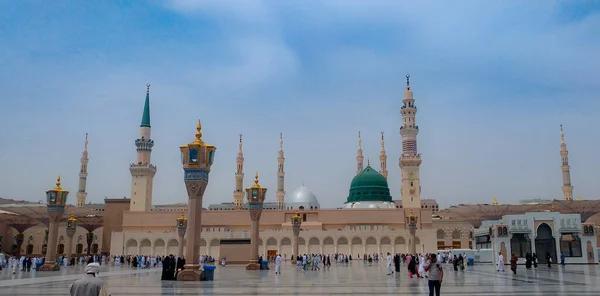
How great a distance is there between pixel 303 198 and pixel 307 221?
19.2 m

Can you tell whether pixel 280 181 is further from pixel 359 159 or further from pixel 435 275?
pixel 435 275

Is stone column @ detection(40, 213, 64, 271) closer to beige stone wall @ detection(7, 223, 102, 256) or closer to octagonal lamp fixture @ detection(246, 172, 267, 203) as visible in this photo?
octagonal lamp fixture @ detection(246, 172, 267, 203)

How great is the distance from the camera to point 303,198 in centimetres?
7812

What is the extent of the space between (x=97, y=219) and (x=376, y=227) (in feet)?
113

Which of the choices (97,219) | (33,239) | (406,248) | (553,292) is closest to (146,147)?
(97,219)

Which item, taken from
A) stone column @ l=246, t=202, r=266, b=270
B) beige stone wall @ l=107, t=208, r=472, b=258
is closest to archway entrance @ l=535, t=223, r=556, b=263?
stone column @ l=246, t=202, r=266, b=270

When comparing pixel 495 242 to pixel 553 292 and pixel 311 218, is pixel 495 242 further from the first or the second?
pixel 311 218

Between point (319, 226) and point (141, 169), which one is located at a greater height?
point (141, 169)

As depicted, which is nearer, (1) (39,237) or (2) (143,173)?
(2) (143,173)

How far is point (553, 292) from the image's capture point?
446 inches

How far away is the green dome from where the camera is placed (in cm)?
6638

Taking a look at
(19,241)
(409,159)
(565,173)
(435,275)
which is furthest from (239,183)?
(435,275)

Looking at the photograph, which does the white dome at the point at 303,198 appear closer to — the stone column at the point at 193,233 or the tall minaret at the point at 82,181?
the tall minaret at the point at 82,181

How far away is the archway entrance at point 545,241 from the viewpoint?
30.9m
